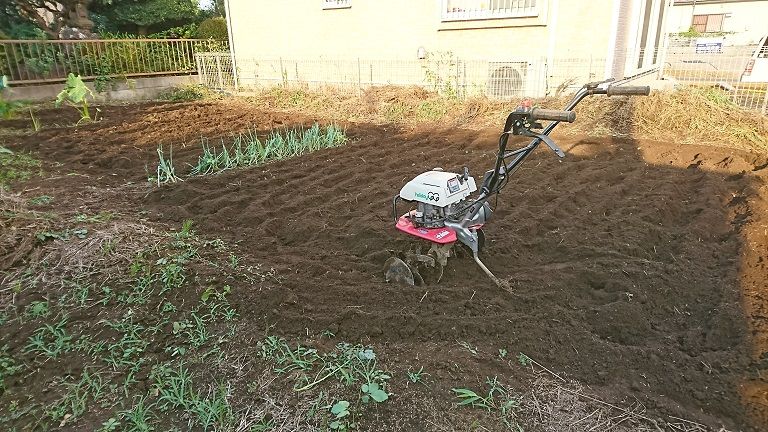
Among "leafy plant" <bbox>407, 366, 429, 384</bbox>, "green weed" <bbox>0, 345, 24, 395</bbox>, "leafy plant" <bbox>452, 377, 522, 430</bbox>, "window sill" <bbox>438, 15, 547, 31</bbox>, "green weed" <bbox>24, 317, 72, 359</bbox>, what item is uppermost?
"window sill" <bbox>438, 15, 547, 31</bbox>

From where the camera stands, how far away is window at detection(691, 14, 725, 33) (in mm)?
28141

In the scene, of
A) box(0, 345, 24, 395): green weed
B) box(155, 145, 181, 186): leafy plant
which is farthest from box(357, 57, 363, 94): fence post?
box(0, 345, 24, 395): green weed

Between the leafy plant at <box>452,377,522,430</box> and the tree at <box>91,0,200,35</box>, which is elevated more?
the tree at <box>91,0,200,35</box>

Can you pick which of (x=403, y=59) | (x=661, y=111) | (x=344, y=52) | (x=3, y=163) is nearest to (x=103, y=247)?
(x=3, y=163)

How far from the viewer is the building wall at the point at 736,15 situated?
2619 cm

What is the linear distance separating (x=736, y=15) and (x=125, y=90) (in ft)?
104

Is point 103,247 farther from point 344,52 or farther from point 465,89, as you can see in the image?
point 344,52

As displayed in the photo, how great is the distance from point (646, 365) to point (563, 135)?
558 cm

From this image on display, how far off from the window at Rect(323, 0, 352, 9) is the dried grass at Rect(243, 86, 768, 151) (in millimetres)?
2491

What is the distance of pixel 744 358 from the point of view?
2.59 meters

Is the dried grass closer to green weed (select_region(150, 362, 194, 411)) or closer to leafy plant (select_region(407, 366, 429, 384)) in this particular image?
leafy plant (select_region(407, 366, 429, 384))

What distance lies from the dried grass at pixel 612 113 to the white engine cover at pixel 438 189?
5163mm

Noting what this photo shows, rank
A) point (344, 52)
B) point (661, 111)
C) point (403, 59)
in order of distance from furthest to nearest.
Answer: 1. point (344, 52)
2. point (403, 59)
3. point (661, 111)

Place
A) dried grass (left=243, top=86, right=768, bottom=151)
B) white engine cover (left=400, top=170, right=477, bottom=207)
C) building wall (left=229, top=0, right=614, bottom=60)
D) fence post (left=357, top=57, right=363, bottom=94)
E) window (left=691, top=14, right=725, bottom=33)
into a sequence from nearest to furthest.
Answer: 1. white engine cover (left=400, top=170, right=477, bottom=207)
2. dried grass (left=243, top=86, right=768, bottom=151)
3. building wall (left=229, top=0, right=614, bottom=60)
4. fence post (left=357, top=57, right=363, bottom=94)
5. window (left=691, top=14, right=725, bottom=33)
